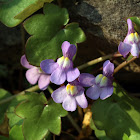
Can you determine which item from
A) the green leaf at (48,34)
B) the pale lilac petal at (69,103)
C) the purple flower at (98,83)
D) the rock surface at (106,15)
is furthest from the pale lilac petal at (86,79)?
the rock surface at (106,15)

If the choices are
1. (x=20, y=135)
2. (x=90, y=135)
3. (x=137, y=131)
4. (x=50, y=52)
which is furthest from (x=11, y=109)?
(x=137, y=131)

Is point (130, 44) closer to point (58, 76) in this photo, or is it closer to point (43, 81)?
point (58, 76)

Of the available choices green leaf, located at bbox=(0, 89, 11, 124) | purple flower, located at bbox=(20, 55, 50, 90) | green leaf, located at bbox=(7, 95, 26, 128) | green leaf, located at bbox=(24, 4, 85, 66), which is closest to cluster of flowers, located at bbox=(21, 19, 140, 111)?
green leaf, located at bbox=(24, 4, 85, 66)

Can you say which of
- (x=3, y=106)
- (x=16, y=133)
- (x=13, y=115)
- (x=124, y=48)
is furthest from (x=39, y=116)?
(x=124, y=48)

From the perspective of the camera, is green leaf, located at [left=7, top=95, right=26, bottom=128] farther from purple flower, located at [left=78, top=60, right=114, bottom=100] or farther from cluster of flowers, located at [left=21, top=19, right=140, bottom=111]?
purple flower, located at [left=78, top=60, right=114, bottom=100]

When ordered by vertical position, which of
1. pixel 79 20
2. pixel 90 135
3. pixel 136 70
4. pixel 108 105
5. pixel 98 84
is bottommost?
pixel 90 135

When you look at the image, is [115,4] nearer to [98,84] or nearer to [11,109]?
[98,84]

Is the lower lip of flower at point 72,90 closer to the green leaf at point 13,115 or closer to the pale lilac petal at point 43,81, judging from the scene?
the pale lilac petal at point 43,81
